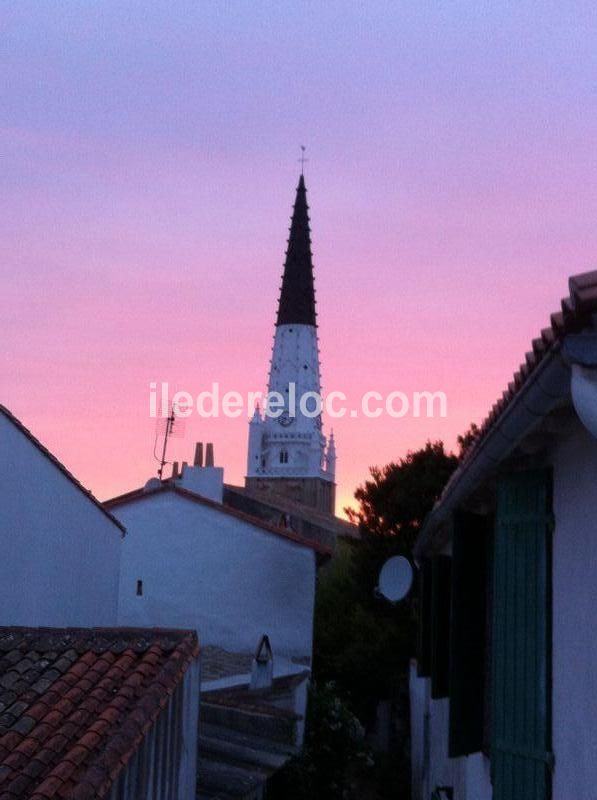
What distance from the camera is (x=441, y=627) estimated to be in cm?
1016

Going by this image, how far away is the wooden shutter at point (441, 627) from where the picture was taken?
10.0 m

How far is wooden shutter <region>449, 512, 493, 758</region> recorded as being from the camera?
25.8ft

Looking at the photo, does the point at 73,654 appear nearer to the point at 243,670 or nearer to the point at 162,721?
the point at 162,721

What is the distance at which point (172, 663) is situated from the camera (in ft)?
24.2

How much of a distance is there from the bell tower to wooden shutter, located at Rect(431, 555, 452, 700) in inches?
2745

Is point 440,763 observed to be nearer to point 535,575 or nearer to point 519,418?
point 535,575

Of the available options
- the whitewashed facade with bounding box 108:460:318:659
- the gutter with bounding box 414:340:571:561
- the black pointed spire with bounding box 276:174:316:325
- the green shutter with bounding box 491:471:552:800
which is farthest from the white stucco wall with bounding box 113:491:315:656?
the black pointed spire with bounding box 276:174:316:325

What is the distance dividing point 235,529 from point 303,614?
86.3 inches

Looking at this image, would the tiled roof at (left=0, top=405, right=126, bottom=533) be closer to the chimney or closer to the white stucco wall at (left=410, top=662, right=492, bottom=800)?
the white stucco wall at (left=410, top=662, right=492, bottom=800)

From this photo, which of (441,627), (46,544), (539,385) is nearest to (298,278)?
(46,544)

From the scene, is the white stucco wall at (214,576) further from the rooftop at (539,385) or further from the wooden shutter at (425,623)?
the rooftop at (539,385)

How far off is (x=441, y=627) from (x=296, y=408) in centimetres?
7399

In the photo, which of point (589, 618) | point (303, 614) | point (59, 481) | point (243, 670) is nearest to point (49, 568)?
point (59, 481)

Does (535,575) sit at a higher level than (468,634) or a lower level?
higher
